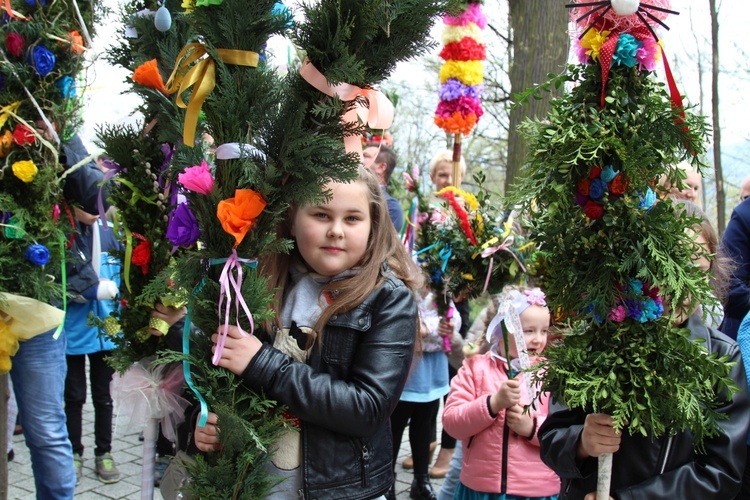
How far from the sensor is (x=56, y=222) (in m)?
3.58

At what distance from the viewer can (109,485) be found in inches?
185

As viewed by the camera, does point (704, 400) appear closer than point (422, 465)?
Yes

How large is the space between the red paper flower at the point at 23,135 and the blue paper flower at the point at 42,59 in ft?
0.90

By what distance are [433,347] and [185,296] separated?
9.65 feet

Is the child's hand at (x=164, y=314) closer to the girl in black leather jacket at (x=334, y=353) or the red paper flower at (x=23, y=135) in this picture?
the girl in black leather jacket at (x=334, y=353)

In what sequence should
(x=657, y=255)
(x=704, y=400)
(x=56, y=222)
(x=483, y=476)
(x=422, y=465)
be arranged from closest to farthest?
(x=657, y=255), (x=704, y=400), (x=483, y=476), (x=56, y=222), (x=422, y=465)

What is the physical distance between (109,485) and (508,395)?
2.94 meters

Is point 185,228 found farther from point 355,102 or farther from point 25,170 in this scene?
point 25,170

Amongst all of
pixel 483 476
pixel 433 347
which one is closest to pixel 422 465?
pixel 433 347

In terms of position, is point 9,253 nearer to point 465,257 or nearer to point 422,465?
point 465,257

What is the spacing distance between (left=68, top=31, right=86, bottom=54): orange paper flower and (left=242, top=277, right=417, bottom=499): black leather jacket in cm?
218

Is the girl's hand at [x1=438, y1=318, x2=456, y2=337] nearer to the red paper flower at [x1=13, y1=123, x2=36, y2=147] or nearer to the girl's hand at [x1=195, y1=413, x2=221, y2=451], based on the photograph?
the red paper flower at [x1=13, y1=123, x2=36, y2=147]

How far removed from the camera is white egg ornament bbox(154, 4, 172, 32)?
2680mm

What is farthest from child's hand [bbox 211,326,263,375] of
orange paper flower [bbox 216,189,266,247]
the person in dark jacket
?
the person in dark jacket
